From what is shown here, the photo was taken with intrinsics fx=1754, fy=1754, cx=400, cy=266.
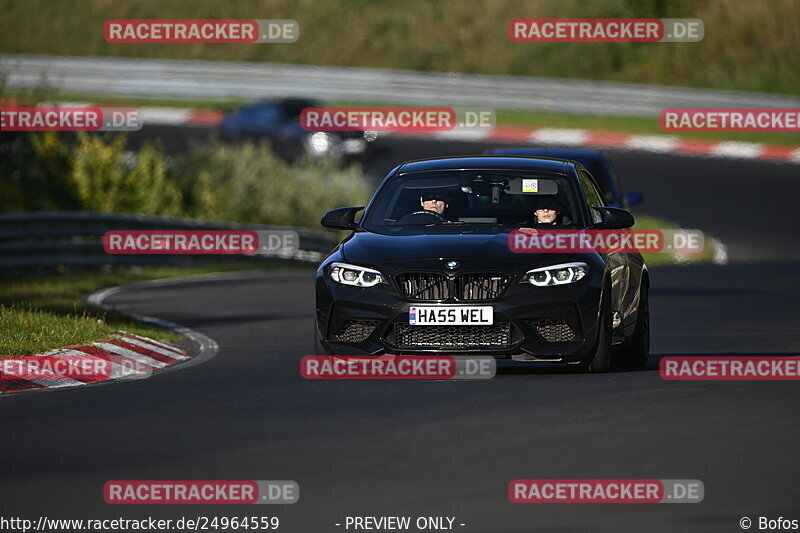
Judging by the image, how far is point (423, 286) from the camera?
468 inches

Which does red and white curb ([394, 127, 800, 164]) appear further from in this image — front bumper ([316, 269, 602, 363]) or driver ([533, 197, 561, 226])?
front bumper ([316, 269, 602, 363])

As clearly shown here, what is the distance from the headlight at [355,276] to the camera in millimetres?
11953

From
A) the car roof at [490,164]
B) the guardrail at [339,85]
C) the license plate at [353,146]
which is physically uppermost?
the guardrail at [339,85]

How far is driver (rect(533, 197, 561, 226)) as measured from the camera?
503 inches

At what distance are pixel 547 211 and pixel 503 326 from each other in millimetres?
1382

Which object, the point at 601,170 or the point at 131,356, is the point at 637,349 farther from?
the point at 601,170

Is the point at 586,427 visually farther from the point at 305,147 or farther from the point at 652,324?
the point at 305,147

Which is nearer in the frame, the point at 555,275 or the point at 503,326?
the point at 503,326

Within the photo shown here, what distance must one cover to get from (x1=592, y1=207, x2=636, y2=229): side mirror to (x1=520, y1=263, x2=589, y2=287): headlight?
797 millimetres

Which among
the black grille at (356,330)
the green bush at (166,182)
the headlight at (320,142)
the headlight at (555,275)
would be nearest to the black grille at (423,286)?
the black grille at (356,330)

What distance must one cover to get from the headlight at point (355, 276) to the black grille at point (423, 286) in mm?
164

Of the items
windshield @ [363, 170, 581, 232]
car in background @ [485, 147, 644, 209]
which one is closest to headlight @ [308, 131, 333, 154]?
car in background @ [485, 147, 644, 209]

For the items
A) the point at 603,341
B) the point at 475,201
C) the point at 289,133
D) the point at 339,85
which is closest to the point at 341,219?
the point at 475,201

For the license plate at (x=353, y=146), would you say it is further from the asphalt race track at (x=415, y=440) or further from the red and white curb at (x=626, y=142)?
the asphalt race track at (x=415, y=440)
